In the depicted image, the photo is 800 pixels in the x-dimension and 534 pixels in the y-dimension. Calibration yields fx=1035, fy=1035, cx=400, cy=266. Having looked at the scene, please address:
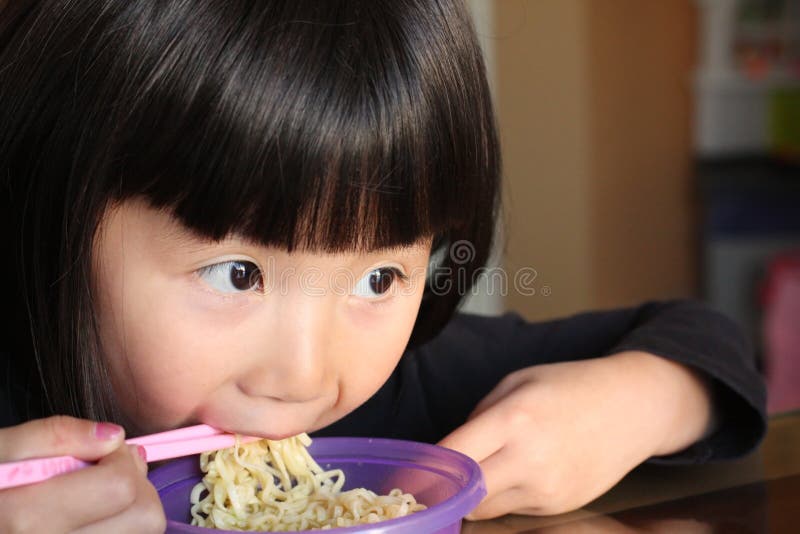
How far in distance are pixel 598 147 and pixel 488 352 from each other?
7.33 ft

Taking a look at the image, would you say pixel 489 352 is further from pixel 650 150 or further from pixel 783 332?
pixel 650 150

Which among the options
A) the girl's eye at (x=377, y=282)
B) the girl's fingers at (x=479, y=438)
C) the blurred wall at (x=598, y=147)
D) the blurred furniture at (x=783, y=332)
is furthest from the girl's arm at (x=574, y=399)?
the blurred wall at (x=598, y=147)

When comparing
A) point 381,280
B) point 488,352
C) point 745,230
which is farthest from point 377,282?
point 745,230

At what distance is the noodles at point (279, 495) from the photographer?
0.70 metres

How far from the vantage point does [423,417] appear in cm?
114

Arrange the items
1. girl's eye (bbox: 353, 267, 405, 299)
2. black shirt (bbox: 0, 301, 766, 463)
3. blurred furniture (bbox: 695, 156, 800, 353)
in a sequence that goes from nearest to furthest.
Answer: girl's eye (bbox: 353, 267, 405, 299)
black shirt (bbox: 0, 301, 766, 463)
blurred furniture (bbox: 695, 156, 800, 353)

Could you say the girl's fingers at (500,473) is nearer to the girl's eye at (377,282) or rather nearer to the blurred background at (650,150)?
the girl's eye at (377,282)

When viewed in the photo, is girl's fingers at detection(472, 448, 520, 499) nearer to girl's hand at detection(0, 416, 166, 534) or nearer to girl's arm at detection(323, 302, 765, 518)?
girl's arm at detection(323, 302, 765, 518)

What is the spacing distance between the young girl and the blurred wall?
89.2 inches

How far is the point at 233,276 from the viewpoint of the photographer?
2.34ft

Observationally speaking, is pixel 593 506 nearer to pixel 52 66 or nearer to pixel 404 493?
pixel 404 493

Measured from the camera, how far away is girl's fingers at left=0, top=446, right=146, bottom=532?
571mm

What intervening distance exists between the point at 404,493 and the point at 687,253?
2.82 meters

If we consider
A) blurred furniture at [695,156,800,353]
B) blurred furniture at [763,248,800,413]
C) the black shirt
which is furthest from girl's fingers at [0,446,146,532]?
blurred furniture at [695,156,800,353]
